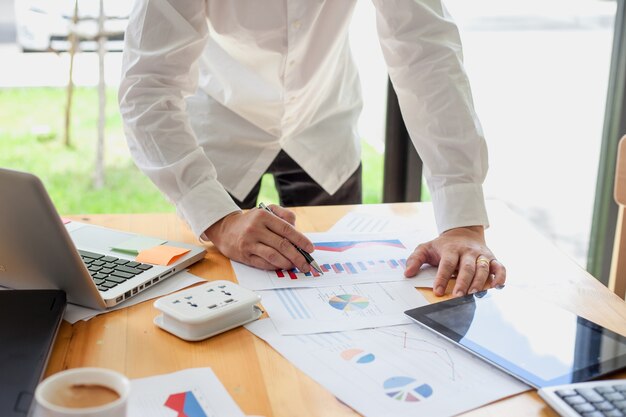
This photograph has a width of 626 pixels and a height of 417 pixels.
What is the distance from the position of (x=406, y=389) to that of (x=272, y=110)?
36.6 inches

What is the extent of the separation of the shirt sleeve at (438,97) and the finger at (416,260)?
0.42 feet

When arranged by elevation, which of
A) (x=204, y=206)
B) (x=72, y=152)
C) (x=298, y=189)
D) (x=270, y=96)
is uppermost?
(x=270, y=96)

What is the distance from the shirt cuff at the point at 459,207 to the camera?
1301 millimetres

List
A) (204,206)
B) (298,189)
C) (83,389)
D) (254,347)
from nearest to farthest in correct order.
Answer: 1. (83,389)
2. (254,347)
3. (204,206)
4. (298,189)

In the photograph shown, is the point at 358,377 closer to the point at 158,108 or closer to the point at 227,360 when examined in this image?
the point at 227,360

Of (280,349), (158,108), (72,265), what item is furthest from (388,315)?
(158,108)

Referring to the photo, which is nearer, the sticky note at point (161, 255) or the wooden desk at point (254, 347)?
the wooden desk at point (254, 347)

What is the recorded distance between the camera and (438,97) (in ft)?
4.54

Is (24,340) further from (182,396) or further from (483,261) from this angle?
(483,261)

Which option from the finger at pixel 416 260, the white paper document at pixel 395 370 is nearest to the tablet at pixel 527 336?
the white paper document at pixel 395 370

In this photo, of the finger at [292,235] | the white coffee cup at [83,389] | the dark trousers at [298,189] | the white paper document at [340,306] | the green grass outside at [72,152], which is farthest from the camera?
the green grass outside at [72,152]

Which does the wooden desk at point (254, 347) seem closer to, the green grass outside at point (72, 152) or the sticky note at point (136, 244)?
the sticky note at point (136, 244)

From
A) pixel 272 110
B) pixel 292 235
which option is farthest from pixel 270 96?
pixel 292 235

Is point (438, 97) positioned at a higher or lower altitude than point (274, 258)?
higher
